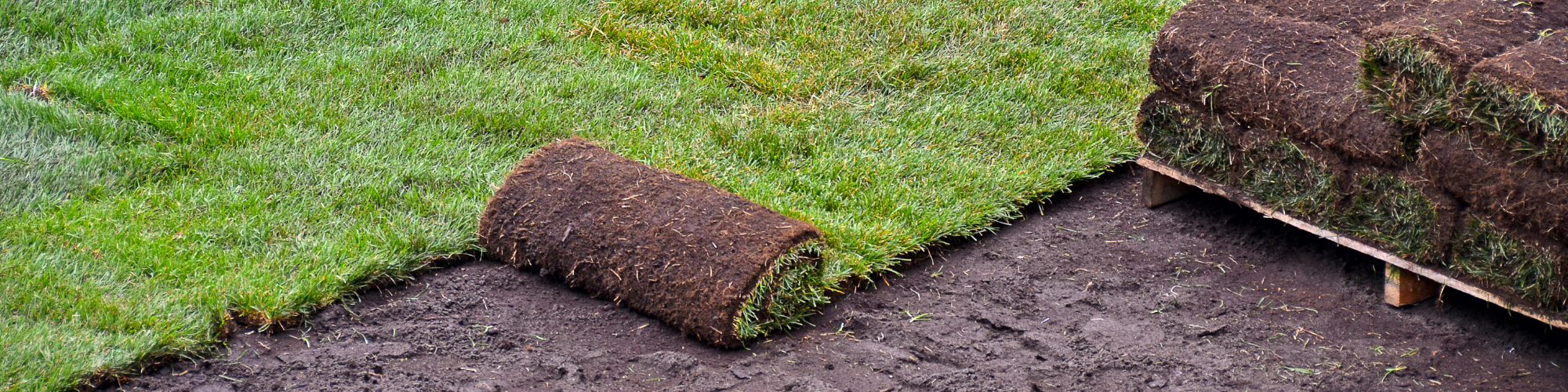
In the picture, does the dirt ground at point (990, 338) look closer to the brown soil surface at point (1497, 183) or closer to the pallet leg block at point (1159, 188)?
the pallet leg block at point (1159, 188)

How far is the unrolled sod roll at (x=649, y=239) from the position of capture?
3564mm

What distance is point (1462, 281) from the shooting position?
11.6 feet

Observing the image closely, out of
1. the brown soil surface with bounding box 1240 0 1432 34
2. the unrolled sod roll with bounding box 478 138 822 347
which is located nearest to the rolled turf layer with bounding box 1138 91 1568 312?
the brown soil surface with bounding box 1240 0 1432 34

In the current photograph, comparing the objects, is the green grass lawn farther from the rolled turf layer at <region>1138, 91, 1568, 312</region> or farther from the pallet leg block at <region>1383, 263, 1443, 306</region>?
the pallet leg block at <region>1383, 263, 1443, 306</region>

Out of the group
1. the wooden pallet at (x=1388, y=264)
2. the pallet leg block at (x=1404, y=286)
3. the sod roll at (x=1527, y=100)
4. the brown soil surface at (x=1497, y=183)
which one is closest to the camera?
the sod roll at (x=1527, y=100)

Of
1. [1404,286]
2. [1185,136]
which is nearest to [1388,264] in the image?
Answer: [1404,286]

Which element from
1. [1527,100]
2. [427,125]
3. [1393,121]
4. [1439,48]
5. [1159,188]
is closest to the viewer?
[1527,100]

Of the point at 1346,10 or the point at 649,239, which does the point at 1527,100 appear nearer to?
the point at 1346,10

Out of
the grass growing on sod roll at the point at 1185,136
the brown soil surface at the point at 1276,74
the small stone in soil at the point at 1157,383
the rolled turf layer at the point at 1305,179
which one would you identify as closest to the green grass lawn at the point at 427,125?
the grass growing on sod roll at the point at 1185,136

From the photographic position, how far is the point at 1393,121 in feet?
11.2

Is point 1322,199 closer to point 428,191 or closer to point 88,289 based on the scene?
point 428,191

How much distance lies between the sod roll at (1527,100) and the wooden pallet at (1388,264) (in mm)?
580

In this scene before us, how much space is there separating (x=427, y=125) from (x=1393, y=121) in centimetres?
378

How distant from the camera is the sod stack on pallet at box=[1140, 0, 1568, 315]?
3.09 meters
